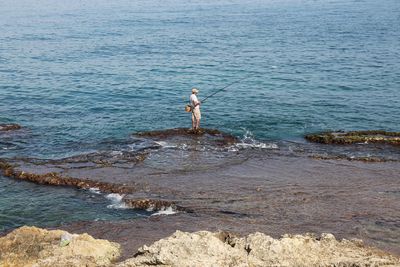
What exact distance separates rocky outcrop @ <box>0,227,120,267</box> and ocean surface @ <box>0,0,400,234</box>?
2543mm

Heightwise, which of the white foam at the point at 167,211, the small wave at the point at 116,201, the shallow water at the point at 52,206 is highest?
the white foam at the point at 167,211

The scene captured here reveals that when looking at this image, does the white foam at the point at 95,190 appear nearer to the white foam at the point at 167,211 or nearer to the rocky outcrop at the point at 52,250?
the white foam at the point at 167,211

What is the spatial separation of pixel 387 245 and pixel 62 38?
51.1 meters

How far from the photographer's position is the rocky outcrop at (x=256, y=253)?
10.4 metres

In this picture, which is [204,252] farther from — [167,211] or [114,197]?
[114,197]

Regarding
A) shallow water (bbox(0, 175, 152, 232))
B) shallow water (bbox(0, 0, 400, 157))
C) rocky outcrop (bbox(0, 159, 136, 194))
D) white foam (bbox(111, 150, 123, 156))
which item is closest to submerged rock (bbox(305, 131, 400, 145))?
shallow water (bbox(0, 0, 400, 157))

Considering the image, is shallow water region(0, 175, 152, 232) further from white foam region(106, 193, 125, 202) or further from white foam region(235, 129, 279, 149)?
white foam region(235, 129, 279, 149)

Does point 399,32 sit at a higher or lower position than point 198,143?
higher

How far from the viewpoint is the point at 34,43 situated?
2088 inches

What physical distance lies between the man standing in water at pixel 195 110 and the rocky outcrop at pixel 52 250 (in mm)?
12266

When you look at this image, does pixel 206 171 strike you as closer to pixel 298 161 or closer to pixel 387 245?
pixel 298 161

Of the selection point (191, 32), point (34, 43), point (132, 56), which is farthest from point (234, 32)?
point (34, 43)

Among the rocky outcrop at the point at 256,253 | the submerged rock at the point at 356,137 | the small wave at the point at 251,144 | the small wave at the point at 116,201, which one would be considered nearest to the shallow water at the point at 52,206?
the small wave at the point at 116,201

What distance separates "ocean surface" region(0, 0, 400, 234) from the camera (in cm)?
2338
